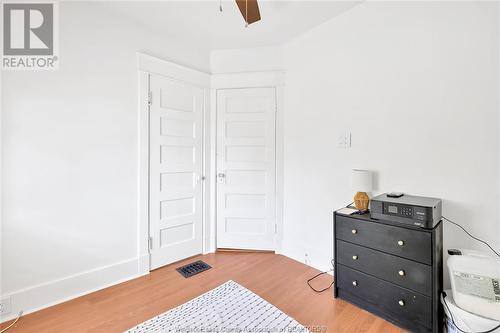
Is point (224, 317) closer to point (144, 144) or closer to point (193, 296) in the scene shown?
point (193, 296)

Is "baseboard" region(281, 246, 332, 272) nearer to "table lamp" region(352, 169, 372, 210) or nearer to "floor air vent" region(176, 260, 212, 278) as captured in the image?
"table lamp" region(352, 169, 372, 210)

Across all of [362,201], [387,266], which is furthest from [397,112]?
[387,266]

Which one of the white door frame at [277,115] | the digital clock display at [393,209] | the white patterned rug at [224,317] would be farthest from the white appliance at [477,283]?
the white door frame at [277,115]

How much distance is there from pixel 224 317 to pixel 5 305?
1619 mm

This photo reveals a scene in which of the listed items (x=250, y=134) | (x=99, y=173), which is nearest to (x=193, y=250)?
(x=99, y=173)

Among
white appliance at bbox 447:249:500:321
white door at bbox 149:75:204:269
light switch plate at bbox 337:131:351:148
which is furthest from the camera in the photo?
white door at bbox 149:75:204:269

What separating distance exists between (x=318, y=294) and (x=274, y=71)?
2.43 meters

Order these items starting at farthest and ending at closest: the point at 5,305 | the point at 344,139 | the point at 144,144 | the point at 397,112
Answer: the point at 144,144 < the point at 344,139 < the point at 397,112 < the point at 5,305

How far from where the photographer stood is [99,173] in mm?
2168

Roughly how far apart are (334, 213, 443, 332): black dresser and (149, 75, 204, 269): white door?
1686 mm

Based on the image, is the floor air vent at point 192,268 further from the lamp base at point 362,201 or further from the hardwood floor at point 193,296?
the lamp base at point 362,201

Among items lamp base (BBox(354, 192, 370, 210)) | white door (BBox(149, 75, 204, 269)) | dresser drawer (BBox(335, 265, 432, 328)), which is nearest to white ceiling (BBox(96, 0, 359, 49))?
white door (BBox(149, 75, 204, 269))

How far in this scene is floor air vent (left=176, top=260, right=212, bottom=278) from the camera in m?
2.45

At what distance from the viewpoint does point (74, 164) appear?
2.03 m
